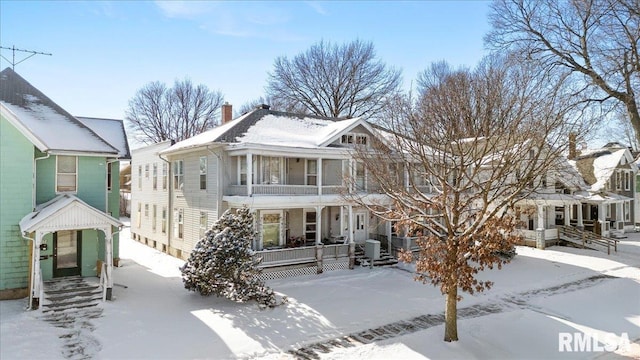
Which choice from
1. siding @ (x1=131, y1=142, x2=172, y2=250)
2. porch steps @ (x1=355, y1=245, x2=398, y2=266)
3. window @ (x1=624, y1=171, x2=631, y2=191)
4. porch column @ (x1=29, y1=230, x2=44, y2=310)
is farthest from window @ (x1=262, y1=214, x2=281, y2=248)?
window @ (x1=624, y1=171, x2=631, y2=191)

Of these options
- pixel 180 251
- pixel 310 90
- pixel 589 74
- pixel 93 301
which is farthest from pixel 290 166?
pixel 310 90

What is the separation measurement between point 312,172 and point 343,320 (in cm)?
1019

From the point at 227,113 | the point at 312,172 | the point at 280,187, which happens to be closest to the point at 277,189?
the point at 280,187

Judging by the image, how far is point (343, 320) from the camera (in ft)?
43.2

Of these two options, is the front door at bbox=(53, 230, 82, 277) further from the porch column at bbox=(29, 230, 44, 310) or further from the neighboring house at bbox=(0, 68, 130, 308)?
the porch column at bbox=(29, 230, 44, 310)

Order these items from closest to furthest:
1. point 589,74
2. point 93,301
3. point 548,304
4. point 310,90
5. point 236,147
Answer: point 93,301 → point 548,304 → point 236,147 → point 589,74 → point 310,90

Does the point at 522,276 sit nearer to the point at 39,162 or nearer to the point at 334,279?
the point at 334,279

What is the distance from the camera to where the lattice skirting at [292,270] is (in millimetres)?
18281

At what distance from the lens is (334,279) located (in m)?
18.6

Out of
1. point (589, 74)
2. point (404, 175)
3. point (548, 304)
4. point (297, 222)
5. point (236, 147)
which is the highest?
point (589, 74)

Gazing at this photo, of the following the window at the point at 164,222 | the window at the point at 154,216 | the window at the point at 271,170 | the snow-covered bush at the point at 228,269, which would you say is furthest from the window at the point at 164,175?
the snow-covered bush at the point at 228,269

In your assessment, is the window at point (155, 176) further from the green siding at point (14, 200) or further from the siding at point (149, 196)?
the green siding at point (14, 200)

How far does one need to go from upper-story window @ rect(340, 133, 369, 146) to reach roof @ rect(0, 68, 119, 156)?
1146cm

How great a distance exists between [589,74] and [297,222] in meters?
16.9
